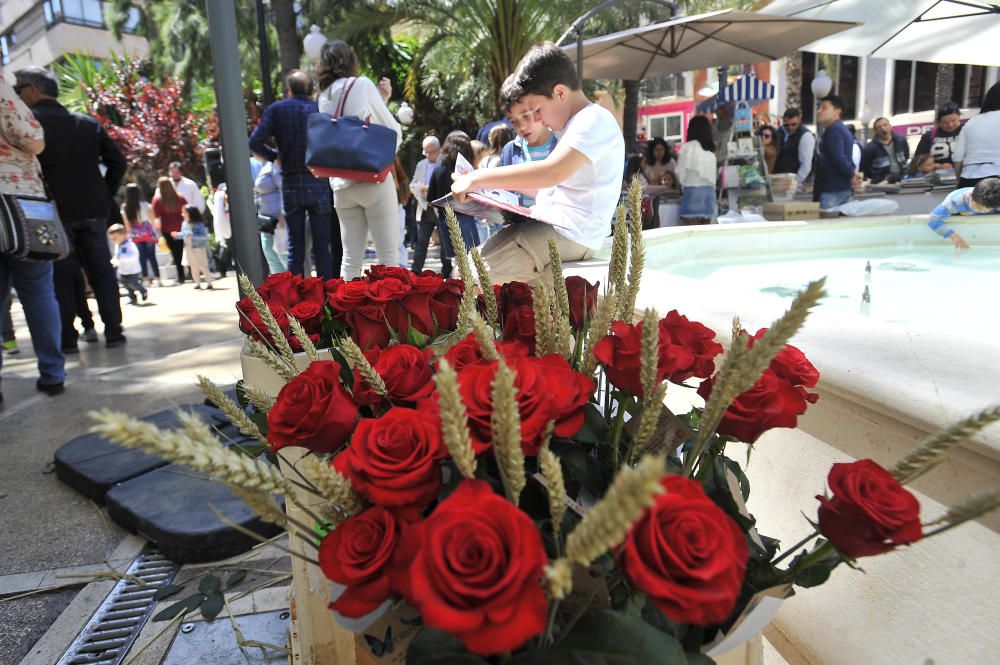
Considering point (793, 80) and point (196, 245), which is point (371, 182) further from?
point (793, 80)

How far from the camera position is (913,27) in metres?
8.59

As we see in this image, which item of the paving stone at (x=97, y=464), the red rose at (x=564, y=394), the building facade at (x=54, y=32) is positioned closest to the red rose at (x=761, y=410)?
the red rose at (x=564, y=394)

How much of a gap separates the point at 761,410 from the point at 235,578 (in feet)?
6.23

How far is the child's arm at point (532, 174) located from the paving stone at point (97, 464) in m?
1.42

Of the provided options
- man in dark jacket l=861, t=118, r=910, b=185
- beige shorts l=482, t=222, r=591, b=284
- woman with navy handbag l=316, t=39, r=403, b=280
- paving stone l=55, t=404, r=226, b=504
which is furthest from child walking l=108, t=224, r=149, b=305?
man in dark jacket l=861, t=118, r=910, b=185

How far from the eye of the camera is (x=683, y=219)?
9.18 metres

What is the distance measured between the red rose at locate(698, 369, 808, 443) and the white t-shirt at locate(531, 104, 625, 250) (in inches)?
70.8

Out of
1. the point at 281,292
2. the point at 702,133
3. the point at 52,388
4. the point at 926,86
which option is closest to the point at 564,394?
the point at 281,292

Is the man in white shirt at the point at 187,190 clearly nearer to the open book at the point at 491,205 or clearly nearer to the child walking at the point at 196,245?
the child walking at the point at 196,245

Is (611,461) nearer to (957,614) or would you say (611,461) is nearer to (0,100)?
(957,614)

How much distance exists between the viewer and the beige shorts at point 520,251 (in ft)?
8.21

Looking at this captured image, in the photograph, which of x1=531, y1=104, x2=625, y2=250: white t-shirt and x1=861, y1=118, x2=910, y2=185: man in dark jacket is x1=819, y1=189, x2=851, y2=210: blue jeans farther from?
x1=531, y1=104, x2=625, y2=250: white t-shirt

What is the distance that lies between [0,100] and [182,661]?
11.1 ft

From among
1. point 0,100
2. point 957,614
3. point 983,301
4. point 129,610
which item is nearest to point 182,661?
point 129,610
